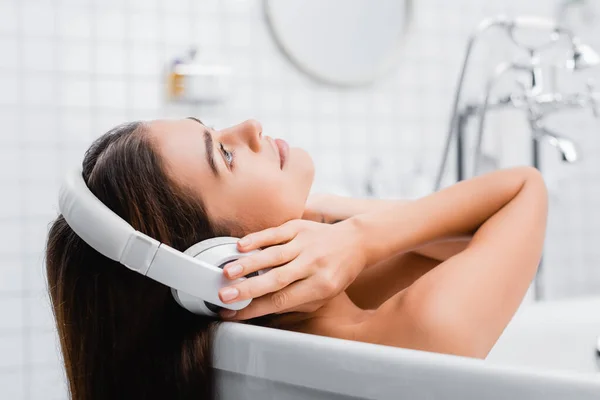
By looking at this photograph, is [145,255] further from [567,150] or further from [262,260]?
[567,150]

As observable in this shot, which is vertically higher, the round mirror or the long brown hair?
the round mirror

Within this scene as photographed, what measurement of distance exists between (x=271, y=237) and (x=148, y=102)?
1439mm

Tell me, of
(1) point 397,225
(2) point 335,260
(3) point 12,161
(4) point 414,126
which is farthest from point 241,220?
(4) point 414,126

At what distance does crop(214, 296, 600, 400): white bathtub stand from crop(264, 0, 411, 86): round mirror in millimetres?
1764

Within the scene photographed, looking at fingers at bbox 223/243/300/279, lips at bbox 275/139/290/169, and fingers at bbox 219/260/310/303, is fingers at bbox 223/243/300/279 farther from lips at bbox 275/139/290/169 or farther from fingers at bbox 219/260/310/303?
lips at bbox 275/139/290/169

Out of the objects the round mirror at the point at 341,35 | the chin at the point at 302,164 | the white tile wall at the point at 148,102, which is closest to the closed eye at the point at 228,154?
the chin at the point at 302,164

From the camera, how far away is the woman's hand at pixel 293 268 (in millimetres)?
914

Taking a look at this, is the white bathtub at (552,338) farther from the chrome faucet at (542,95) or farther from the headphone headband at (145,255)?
the headphone headband at (145,255)

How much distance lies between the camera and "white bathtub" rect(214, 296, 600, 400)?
585mm

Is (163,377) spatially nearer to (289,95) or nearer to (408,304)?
(408,304)

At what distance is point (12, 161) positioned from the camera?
2150 mm

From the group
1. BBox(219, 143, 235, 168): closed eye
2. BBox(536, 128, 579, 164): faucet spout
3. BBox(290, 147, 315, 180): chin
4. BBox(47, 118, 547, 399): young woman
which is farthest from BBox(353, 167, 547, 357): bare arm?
BBox(536, 128, 579, 164): faucet spout

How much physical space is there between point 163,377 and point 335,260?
28 cm

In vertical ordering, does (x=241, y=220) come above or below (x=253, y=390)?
above
